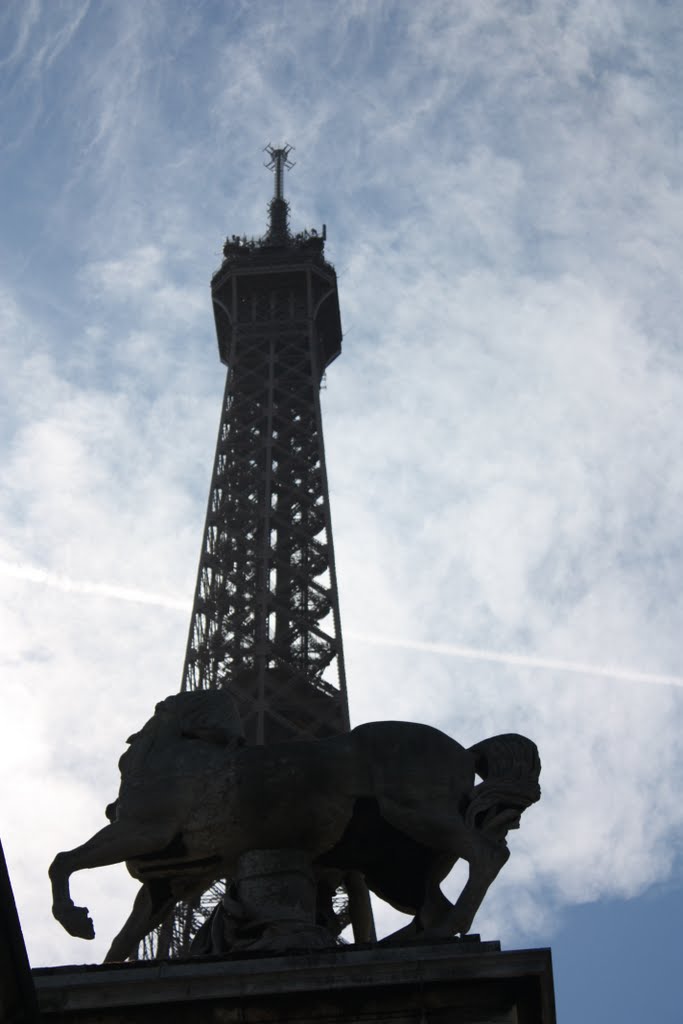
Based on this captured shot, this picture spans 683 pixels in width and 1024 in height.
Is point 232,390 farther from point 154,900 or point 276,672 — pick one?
point 154,900

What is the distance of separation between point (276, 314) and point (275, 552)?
14.6m

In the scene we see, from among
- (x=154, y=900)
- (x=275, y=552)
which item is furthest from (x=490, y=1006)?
(x=275, y=552)

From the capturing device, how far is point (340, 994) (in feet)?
44.4

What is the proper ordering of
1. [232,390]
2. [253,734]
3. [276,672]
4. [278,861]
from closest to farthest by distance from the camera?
[278,861]
[253,734]
[276,672]
[232,390]

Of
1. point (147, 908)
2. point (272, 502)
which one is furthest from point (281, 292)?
point (147, 908)

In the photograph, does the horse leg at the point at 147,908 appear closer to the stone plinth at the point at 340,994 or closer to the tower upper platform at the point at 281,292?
the stone plinth at the point at 340,994

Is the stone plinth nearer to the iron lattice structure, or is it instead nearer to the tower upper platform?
the iron lattice structure

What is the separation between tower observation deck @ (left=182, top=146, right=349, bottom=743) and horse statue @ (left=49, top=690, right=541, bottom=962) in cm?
3673

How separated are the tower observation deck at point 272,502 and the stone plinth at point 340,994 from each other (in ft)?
128

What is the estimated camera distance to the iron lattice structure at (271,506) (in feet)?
187

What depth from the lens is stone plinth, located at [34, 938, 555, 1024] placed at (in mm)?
13461

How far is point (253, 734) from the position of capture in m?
53.7

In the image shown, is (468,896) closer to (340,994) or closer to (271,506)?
(340,994)

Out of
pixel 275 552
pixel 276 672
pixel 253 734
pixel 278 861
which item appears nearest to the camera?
pixel 278 861
